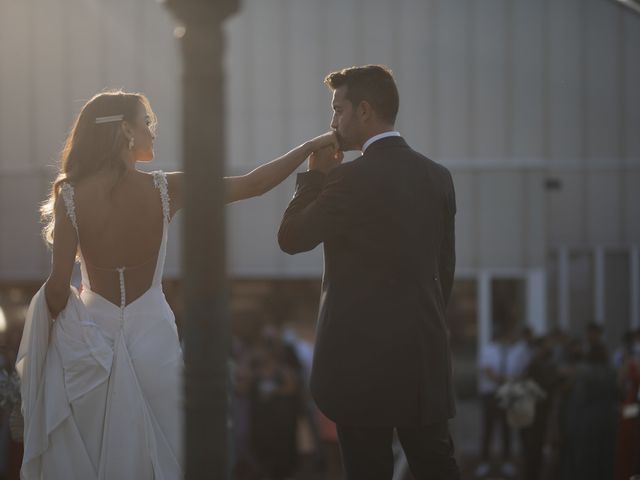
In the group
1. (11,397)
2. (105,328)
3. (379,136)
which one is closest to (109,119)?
(105,328)

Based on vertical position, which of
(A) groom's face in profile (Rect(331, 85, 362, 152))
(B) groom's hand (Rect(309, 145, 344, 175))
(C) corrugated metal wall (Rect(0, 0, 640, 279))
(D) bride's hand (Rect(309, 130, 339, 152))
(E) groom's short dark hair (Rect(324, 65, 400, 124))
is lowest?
(B) groom's hand (Rect(309, 145, 344, 175))

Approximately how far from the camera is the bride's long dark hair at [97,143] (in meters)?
2.98

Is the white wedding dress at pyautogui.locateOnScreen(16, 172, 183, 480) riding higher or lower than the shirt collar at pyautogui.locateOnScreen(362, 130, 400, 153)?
lower

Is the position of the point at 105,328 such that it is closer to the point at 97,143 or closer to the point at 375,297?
the point at 97,143

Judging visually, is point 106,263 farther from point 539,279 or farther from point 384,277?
point 539,279

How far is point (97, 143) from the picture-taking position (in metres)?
2.99

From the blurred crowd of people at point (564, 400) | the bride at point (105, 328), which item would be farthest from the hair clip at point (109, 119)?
the blurred crowd of people at point (564, 400)

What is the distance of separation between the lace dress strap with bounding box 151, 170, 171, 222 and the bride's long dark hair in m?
0.11

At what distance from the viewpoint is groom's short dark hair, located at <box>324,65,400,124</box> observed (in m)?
2.77

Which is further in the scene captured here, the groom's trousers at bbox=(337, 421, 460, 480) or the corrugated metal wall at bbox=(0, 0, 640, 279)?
the corrugated metal wall at bbox=(0, 0, 640, 279)

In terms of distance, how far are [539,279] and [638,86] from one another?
3601 millimetres

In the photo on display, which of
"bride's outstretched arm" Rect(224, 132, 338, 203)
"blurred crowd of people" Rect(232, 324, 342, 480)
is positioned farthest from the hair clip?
"blurred crowd of people" Rect(232, 324, 342, 480)

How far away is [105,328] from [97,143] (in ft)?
1.98

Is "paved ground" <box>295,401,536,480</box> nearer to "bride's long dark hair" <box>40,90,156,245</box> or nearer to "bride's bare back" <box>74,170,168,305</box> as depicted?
"bride's bare back" <box>74,170,168,305</box>
